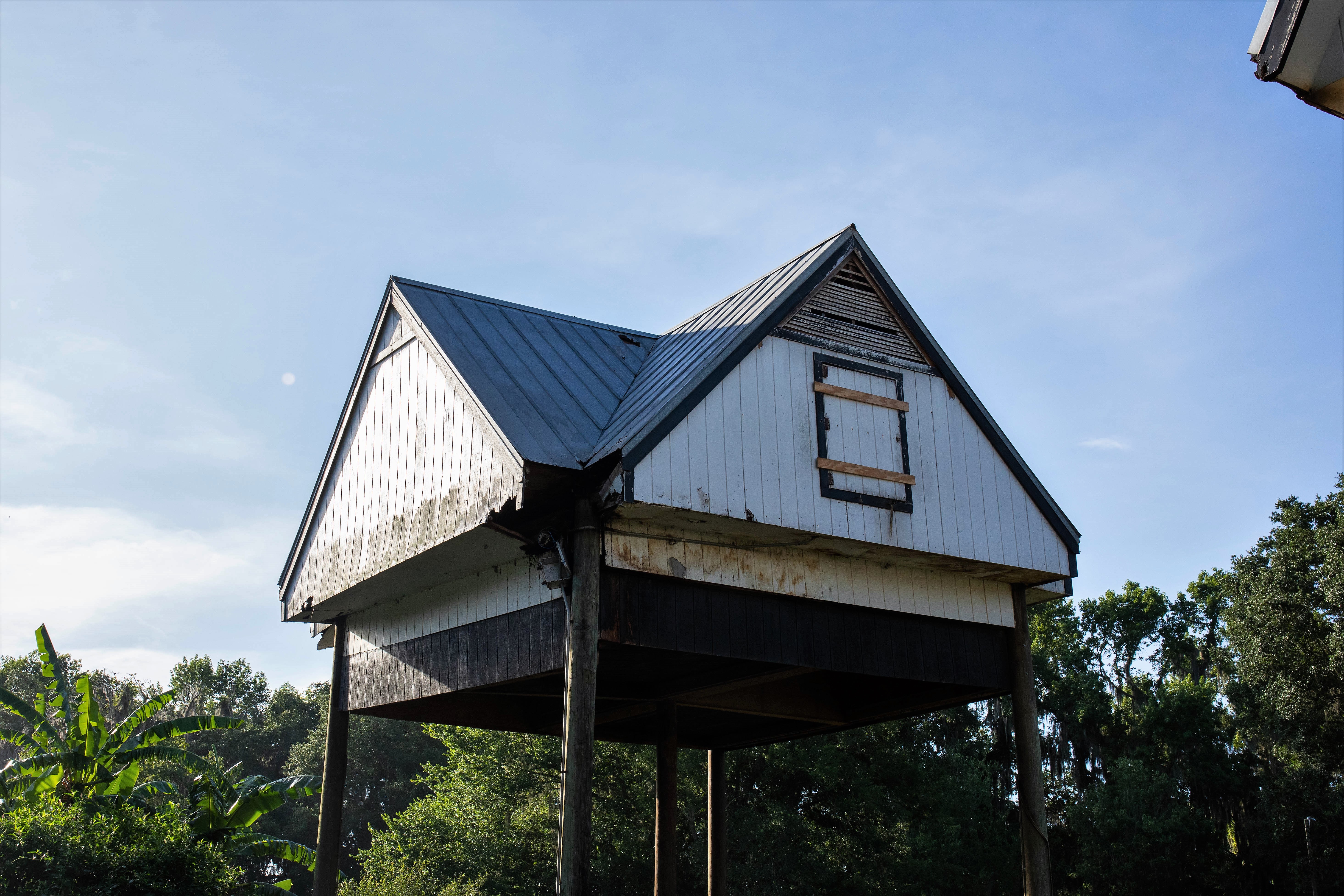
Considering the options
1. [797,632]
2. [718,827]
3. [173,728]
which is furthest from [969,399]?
[173,728]

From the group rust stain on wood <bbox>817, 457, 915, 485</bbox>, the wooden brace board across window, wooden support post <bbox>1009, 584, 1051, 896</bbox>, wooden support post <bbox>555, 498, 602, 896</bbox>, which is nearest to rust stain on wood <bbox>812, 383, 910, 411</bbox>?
the wooden brace board across window

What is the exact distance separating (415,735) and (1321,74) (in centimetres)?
6582

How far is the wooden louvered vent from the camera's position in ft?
42.2

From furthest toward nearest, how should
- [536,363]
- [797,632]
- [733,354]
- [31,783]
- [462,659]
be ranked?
[31,783] → [536,363] → [462,659] → [797,632] → [733,354]

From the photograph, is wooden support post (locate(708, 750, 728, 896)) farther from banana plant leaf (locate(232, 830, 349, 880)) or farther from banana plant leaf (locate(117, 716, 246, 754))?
banana plant leaf (locate(117, 716, 246, 754))

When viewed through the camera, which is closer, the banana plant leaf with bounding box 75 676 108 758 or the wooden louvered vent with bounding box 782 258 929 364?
the wooden louvered vent with bounding box 782 258 929 364

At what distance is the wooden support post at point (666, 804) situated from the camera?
16.4 m

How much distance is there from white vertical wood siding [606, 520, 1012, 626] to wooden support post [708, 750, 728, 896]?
717 centimetres

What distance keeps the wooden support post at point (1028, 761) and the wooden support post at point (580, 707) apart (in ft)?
19.3

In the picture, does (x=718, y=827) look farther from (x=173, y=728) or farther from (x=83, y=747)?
(x=83, y=747)

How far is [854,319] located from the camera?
43.6 ft

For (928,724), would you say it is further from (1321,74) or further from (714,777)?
(1321,74)

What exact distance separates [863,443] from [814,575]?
64.0 inches

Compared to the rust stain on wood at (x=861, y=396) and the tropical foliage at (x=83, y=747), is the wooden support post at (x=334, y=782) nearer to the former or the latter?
the tropical foliage at (x=83, y=747)
